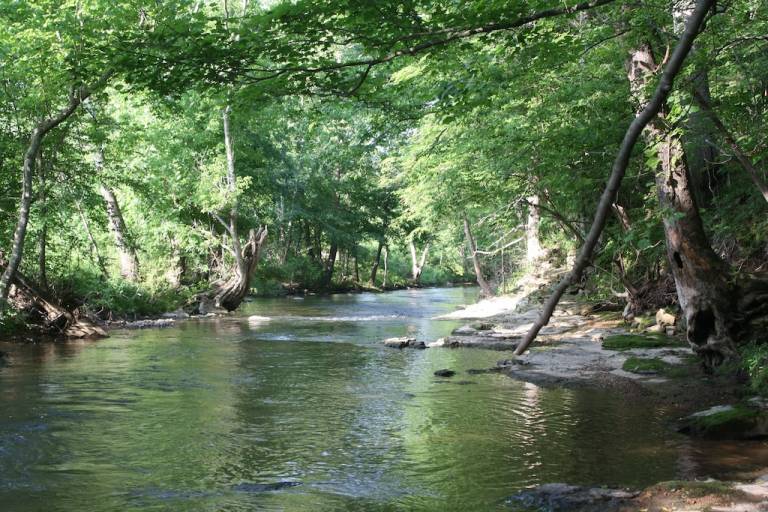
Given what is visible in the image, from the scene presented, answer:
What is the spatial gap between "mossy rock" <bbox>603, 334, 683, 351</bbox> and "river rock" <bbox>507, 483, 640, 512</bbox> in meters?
8.23

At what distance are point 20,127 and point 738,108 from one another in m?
15.0

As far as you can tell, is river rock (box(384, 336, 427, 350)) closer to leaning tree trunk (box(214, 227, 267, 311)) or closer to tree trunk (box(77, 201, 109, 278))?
tree trunk (box(77, 201, 109, 278))

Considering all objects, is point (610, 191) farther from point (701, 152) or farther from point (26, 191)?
point (26, 191)

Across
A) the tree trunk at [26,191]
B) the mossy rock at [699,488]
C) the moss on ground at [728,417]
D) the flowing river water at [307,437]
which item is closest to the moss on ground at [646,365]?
the flowing river water at [307,437]

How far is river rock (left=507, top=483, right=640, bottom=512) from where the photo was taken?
19.0 ft

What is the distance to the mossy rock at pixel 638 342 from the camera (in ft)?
45.5

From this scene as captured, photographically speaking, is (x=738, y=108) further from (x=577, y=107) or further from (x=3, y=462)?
(x=3, y=462)

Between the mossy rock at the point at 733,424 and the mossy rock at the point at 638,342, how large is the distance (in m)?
5.46

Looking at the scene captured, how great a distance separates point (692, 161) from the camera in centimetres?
1299

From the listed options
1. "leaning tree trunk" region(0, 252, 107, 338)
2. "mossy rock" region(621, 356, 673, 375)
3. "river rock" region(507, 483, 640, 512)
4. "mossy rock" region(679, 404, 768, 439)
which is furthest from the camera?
"leaning tree trunk" region(0, 252, 107, 338)

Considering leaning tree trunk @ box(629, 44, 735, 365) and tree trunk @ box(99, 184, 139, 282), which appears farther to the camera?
tree trunk @ box(99, 184, 139, 282)

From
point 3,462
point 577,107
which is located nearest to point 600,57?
point 577,107

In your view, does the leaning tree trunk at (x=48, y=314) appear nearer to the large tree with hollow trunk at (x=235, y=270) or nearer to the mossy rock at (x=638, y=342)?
the large tree with hollow trunk at (x=235, y=270)

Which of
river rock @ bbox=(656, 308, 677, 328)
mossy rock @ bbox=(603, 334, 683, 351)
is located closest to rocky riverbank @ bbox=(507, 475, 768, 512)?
mossy rock @ bbox=(603, 334, 683, 351)
